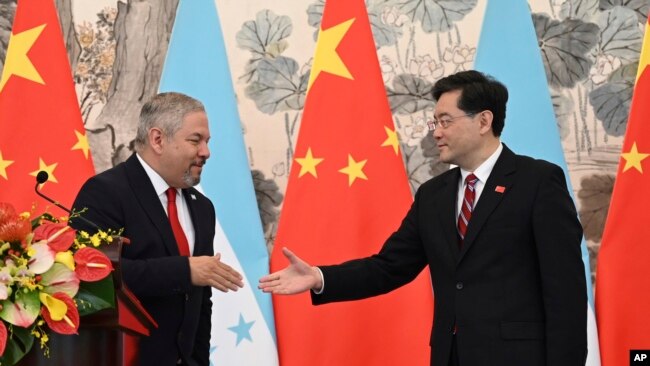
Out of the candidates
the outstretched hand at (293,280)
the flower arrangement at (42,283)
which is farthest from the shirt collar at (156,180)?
the flower arrangement at (42,283)

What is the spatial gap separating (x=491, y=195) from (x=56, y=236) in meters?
1.37

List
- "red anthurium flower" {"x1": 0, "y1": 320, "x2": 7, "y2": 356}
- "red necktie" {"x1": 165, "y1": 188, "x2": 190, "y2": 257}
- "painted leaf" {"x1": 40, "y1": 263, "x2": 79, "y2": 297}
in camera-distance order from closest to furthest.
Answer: "red anthurium flower" {"x1": 0, "y1": 320, "x2": 7, "y2": 356}
"painted leaf" {"x1": 40, "y1": 263, "x2": 79, "y2": 297}
"red necktie" {"x1": 165, "y1": 188, "x2": 190, "y2": 257}

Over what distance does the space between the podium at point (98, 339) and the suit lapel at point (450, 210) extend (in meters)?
1.13

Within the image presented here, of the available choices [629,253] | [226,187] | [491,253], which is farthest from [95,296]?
[629,253]

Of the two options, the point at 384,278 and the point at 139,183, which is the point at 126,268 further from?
the point at 384,278

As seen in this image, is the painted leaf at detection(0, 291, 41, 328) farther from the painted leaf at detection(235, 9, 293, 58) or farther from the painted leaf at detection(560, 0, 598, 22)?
the painted leaf at detection(560, 0, 598, 22)

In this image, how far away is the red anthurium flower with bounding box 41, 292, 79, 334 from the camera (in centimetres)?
175

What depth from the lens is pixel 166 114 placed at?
2.91 m

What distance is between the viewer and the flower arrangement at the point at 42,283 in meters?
1.76

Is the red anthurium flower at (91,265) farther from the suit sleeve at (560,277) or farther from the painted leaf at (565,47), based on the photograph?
the painted leaf at (565,47)

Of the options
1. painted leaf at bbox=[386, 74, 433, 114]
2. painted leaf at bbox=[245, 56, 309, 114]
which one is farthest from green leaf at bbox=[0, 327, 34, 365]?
painted leaf at bbox=[386, 74, 433, 114]

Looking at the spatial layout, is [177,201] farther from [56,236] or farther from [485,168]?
[56,236]

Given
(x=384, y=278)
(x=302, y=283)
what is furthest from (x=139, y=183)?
(x=384, y=278)

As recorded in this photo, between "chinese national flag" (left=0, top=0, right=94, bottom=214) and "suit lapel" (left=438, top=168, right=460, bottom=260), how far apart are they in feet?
5.47
